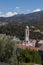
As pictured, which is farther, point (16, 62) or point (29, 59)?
point (29, 59)

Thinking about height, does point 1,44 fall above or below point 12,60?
above

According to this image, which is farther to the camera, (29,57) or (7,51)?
(29,57)

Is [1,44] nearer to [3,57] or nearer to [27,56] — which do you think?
[3,57]

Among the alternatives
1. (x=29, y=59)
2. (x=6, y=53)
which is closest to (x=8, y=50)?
(x=6, y=53)

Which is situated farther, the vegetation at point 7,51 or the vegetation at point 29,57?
the vegetation at point 29,57

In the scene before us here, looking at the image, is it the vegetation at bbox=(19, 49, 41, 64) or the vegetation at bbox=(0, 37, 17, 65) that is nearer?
the vegetation at bbox=(0, 37, 17, 65)

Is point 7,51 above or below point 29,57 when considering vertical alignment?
above

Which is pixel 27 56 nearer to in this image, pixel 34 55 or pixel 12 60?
pixel 34 55

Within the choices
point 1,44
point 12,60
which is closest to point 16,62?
point 12,60
